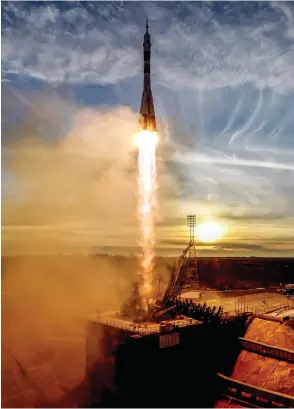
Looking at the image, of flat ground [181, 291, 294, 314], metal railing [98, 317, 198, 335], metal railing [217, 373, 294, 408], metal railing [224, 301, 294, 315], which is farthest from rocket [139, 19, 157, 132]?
metal railing [217, 373, 294, 408]

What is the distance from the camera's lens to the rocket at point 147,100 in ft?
117

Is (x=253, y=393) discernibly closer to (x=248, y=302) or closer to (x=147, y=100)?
(x=248, y=302)

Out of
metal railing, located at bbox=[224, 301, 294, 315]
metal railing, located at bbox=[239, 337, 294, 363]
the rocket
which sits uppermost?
the rocket

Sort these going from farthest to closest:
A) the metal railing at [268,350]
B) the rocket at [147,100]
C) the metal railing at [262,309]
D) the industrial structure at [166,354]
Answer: the metal railing at [262,309]
the rocket at [147,100]
the metal railing at [268,350]
the industrial structure at [166,354]

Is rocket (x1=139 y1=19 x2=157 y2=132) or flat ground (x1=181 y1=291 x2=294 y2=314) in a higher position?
rocket (x1=139 y1=19 x2=157 y2=132)

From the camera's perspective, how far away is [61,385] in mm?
35688

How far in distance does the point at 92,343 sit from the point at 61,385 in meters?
5.67

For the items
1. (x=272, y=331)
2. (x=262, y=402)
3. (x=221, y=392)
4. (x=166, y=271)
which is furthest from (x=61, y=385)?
(x=166, y=271)

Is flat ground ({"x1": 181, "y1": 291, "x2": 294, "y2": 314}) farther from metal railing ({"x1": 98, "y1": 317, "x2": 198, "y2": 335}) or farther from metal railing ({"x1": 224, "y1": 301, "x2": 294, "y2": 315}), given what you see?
metal railing ({"x1": 98, "y1": 317, "x2": 198, "y2": 335})

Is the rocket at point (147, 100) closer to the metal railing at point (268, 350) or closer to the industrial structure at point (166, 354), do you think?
the industrial structure at point (166, 354)

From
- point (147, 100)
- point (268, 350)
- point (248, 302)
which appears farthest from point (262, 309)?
point (147, 100)

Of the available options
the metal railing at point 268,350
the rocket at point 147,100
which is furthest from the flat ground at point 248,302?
the rocket at point 147,100

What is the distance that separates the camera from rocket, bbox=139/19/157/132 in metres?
35.6

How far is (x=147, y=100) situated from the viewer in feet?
117
